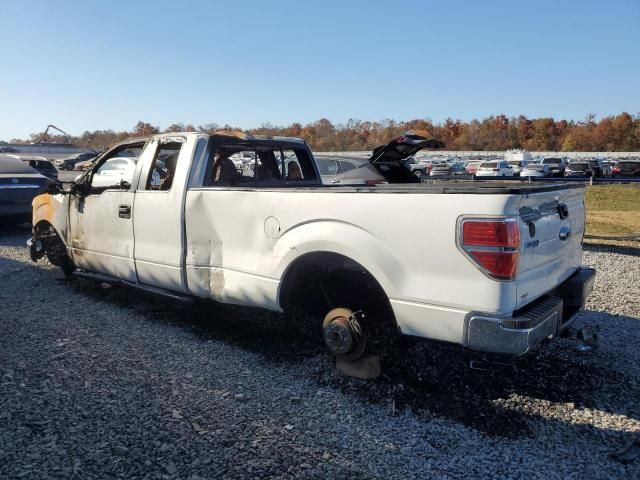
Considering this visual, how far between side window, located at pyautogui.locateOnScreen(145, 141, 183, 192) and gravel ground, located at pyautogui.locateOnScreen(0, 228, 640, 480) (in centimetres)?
137

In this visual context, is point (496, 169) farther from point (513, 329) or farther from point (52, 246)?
point (513, 329)

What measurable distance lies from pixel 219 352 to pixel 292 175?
237 cm

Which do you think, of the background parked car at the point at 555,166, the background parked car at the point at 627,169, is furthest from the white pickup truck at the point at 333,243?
the background parked car at the point at 627,169

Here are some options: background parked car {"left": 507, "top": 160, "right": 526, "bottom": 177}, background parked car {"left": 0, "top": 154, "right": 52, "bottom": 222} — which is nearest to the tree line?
background parked car {"left": 507, "top": 160, "right": 526, "bottom": 177}

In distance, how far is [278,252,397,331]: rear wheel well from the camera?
383cm

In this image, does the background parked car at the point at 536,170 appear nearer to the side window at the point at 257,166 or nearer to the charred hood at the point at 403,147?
the charred hood at the point at 403,147

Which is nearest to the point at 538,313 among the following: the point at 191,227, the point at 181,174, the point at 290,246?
the point at 290,246

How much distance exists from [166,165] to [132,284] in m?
1.29

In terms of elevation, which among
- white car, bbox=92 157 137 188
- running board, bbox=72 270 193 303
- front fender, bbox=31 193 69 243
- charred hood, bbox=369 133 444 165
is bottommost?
running board, bbox=72 270 193 303

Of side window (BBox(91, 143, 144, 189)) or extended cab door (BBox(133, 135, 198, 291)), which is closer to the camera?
extended cab door (BBox(133, 135, 198, 291))

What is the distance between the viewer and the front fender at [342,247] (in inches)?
132

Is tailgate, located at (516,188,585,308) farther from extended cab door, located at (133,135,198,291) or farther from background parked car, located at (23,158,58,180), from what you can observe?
background parked car, located at (23,158,58,180)

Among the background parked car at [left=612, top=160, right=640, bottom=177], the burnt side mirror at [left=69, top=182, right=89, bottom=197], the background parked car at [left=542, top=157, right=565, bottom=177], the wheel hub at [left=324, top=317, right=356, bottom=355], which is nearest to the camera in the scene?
the wheel hub at [left=324, top=317, right=356, bottom=355]

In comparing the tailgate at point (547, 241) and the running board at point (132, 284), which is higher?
the tailgate at point (547, 241)
